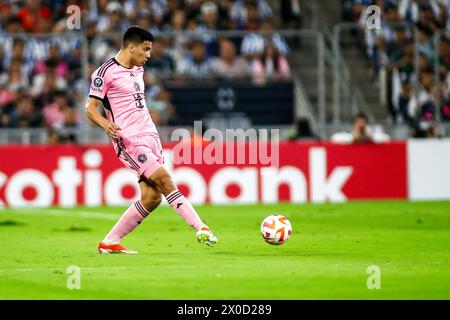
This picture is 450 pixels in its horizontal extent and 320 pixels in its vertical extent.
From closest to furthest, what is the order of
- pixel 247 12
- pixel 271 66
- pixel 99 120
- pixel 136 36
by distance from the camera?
pixel 99 120, pixel 136 36, pixel 271 66, pixel 247 12

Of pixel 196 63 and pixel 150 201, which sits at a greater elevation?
pixel 196 63

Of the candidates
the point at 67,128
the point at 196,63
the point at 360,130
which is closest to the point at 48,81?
the point at 67,128

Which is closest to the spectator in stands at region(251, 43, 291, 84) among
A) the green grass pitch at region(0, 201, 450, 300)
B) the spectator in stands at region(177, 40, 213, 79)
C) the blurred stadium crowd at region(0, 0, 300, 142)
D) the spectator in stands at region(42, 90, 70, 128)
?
the blurred stadium crowd at region(0, 0, 300, 142)

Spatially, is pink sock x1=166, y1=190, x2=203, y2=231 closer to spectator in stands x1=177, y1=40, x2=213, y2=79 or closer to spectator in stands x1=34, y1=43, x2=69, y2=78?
spectator in stands x1=177, y1=40, x2=213, y2=79

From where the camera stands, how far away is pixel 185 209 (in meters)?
13.8

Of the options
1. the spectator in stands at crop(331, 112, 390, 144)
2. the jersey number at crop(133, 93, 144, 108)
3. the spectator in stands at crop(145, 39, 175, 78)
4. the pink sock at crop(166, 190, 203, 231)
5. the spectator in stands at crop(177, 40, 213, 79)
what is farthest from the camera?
the spectator in stands at crop(177, 40, 213, 79)

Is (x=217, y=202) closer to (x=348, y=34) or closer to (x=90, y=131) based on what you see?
(x=90, y=131)

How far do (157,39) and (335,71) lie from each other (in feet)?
13.6

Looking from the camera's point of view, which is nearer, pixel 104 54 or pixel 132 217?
pixel 132 217

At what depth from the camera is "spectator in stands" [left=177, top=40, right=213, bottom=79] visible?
26.4 m

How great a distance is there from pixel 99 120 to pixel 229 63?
43.5 ft

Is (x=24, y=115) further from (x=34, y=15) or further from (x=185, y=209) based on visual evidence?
(x=185, y=209)

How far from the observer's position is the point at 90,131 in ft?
83.7
